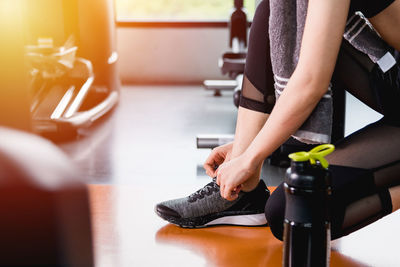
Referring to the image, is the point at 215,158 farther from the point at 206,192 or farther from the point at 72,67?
the point at 72,67

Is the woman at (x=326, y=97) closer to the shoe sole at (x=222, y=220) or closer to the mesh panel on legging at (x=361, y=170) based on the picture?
the mesh panel on legging at (x=361, y=170)

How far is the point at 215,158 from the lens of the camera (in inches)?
59.7

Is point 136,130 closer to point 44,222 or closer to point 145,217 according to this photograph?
point 145,217

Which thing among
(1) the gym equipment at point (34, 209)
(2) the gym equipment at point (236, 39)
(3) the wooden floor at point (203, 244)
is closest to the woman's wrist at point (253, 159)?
(3) the wooden floor at point (203, 244)

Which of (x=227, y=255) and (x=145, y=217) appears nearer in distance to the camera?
(x=227, y=255)

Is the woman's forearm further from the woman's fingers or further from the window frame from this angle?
the window frame

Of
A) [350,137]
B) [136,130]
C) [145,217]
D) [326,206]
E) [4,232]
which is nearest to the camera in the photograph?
[4,232]

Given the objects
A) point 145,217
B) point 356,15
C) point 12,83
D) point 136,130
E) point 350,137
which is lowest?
point 136,130

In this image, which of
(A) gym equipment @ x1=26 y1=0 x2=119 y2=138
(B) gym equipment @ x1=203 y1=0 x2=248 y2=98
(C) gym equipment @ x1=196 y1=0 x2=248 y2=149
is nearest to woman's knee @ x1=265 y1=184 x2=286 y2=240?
(A) gym equipment @ x1=26 y1=0 x2=119 y2=138

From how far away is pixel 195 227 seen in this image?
1.63m

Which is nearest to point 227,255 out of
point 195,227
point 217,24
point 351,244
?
point 195,227

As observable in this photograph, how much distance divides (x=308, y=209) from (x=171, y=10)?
17.5 ft

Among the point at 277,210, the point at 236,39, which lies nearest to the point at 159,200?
the point at 277,210

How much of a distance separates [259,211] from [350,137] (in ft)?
1.34
